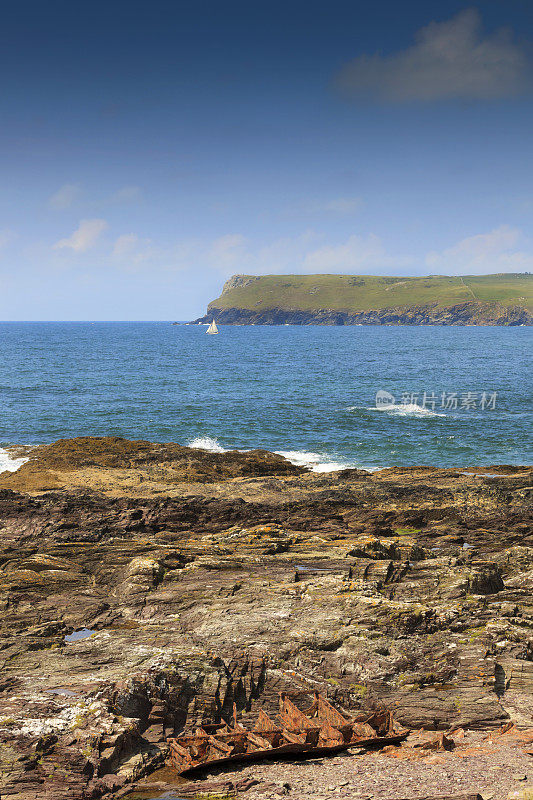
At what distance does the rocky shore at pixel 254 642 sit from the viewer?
411 inches

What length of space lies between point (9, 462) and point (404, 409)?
45964mm

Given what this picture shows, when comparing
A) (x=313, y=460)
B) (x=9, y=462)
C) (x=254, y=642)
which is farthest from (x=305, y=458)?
(x=254, y=642)

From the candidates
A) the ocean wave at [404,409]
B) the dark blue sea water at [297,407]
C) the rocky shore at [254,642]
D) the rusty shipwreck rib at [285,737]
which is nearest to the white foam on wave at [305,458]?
the dark blue sea water at [297,407]

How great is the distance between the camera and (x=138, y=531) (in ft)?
78.4

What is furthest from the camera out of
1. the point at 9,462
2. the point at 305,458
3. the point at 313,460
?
the point at 305,458

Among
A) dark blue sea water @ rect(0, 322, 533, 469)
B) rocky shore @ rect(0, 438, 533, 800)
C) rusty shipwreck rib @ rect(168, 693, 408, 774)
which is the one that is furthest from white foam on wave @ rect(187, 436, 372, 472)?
rusty shipwreck rib @ rect(168, 693, 408, 774)

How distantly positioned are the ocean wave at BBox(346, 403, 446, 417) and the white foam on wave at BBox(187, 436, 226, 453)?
21.3m

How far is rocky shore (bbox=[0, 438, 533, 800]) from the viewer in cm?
1043

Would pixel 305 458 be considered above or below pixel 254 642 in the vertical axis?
Result: below

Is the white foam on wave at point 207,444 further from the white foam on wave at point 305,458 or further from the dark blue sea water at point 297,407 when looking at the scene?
the dark blue sea water at point 297,407

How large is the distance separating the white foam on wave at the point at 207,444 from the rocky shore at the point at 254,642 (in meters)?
20.9

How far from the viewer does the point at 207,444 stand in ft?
160

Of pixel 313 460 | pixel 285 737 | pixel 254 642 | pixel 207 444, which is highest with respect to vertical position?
pixel 207 444

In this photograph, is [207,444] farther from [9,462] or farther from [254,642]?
[254,642]
